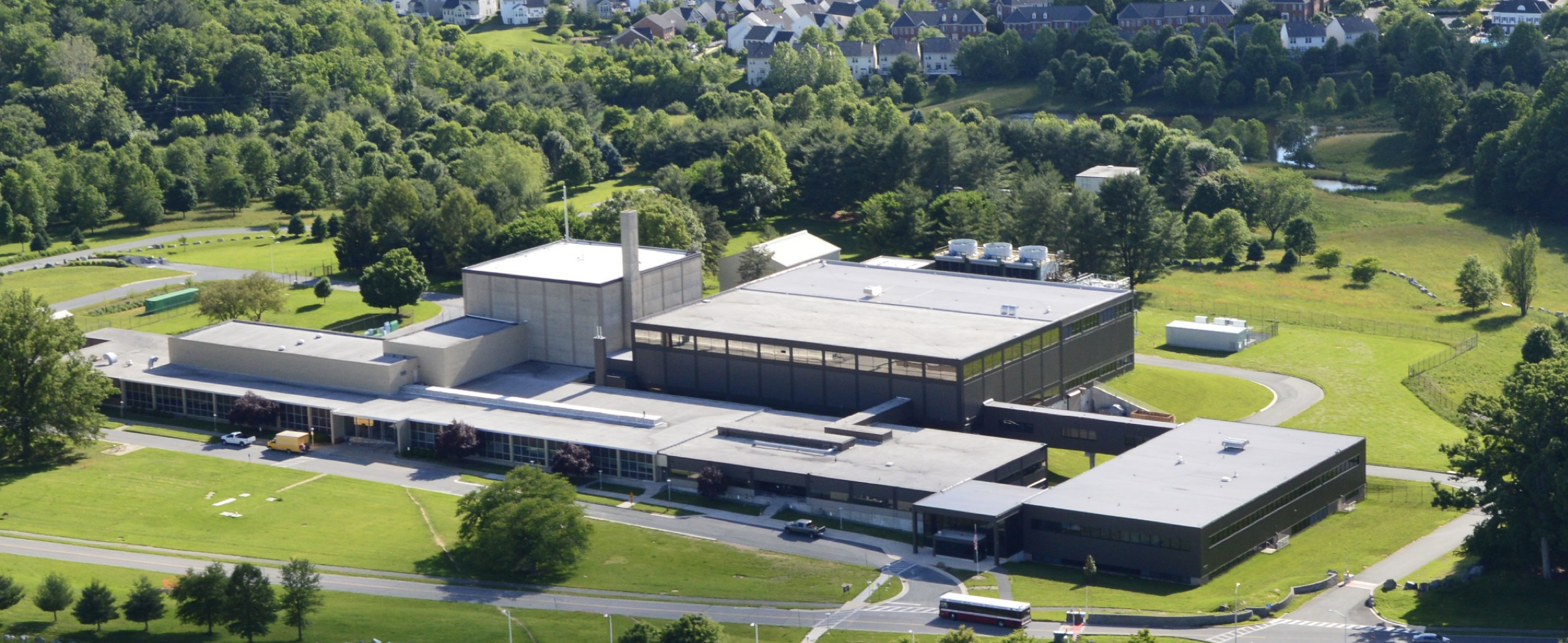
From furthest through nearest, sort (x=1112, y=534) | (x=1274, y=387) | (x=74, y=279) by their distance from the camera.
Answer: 1. (x=74, y=279)
2. (x=1274, y=387)
3. (x=1112, y=534)

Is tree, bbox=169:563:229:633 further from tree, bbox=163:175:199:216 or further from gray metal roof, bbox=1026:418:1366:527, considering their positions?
tree, bbox=163:175:199:216

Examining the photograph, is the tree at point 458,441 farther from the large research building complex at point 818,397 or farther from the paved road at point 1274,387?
the paved road at point 1274,387

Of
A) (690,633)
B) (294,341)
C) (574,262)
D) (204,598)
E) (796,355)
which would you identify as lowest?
(204,598)

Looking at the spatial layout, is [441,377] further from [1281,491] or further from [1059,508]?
[1281,491]

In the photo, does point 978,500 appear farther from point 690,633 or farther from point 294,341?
point 294,341

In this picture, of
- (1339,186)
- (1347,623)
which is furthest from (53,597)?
(1339,186)
